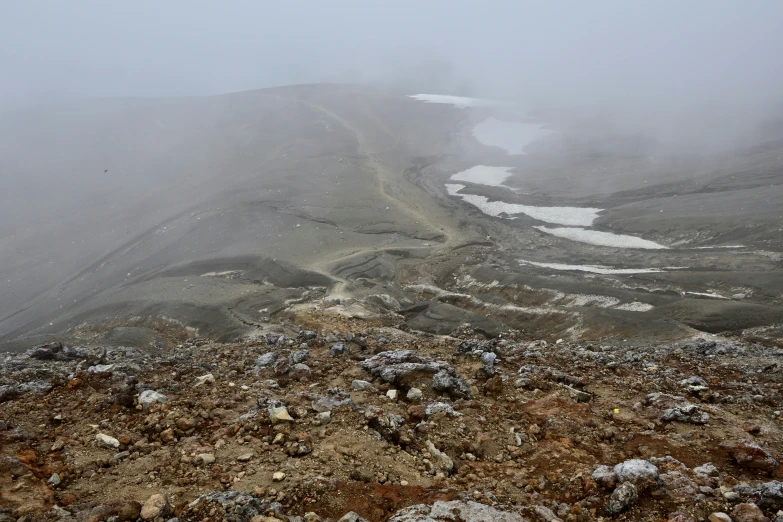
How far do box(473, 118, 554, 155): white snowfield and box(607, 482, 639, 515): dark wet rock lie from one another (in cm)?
5656

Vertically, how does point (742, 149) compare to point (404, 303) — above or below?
above

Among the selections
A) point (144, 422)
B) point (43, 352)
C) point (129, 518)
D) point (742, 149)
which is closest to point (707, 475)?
point (129, 518)

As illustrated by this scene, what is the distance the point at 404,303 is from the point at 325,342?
9.69 m

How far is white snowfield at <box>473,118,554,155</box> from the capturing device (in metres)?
63.2

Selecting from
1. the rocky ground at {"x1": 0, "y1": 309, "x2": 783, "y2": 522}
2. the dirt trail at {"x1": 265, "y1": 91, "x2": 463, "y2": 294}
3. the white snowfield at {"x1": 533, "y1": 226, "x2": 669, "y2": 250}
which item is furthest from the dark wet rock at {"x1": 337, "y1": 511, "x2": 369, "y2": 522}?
the white snowfield at {"x1": 533, "y1": 226, "x2": 669, "y2": 250}

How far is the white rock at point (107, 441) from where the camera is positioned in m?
7.50

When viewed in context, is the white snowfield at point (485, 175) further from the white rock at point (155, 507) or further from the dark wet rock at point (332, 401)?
the white rock at point (155, 507)

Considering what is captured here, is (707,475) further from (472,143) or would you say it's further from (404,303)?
(472,143)

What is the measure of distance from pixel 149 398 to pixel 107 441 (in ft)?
5.36

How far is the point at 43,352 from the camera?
44.0 ft

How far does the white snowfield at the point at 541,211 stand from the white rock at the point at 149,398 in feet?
106

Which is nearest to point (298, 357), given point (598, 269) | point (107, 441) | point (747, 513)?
point (107, 441)

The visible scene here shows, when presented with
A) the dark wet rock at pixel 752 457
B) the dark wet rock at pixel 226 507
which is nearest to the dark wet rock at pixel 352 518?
the dark wet rock at pixel 226 507

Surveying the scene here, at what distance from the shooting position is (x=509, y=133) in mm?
68312
